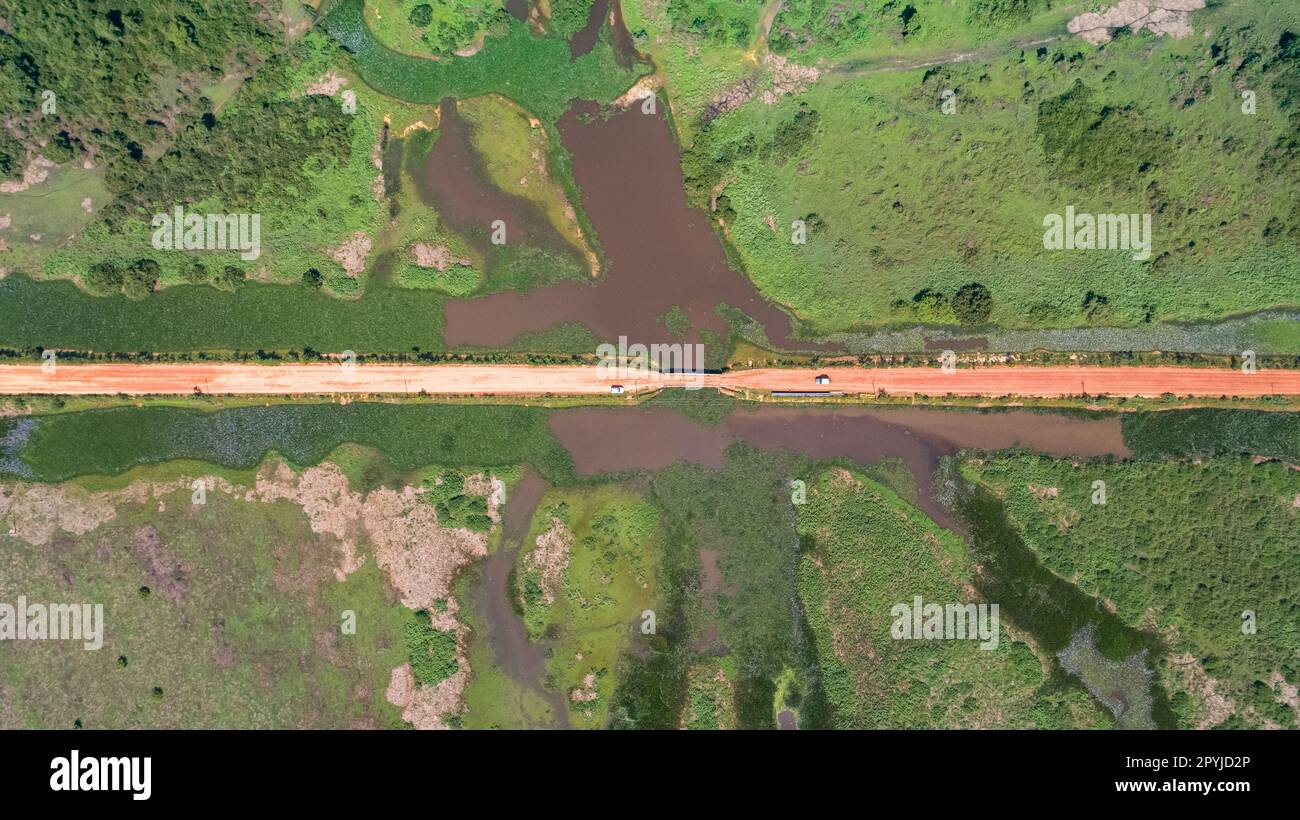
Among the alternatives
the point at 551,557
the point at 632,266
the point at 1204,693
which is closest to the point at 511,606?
the point at 551,557

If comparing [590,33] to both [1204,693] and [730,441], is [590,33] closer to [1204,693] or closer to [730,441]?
[730,441]

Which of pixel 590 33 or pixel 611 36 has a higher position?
pixel 590 33

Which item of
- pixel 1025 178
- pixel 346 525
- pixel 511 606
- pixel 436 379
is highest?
pixel 1025 178

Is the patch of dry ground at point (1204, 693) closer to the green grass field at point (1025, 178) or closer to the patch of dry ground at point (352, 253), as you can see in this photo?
the green grass field at point (1025, 178)

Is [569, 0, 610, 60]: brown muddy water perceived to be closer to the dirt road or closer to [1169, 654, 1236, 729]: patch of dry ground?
the dirt road

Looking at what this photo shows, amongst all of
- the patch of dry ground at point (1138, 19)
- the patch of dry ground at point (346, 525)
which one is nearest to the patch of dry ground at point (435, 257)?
the patch of dry ground at point (346, 525)
